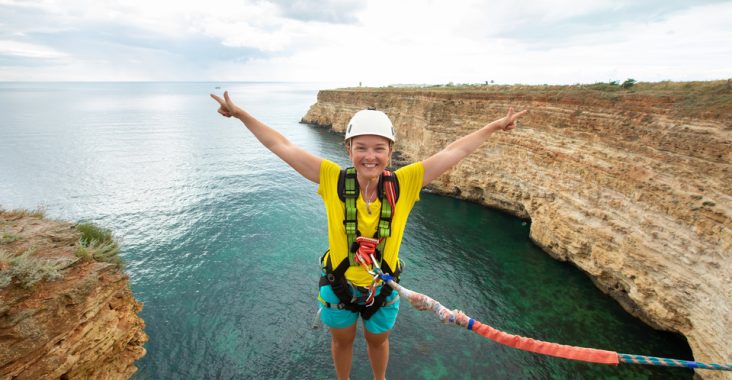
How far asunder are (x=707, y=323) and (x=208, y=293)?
65.2ft

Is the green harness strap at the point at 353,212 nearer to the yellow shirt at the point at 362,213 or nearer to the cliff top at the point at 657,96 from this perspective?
the yellow shirt at the point at 362,213

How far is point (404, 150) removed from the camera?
38.2 meters

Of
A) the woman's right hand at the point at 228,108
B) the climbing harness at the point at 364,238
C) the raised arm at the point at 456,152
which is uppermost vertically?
the woman's right hand at the point at 228,108

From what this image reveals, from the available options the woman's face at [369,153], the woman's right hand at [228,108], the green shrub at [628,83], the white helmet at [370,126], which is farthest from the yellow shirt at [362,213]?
the green shrub at [628,83]

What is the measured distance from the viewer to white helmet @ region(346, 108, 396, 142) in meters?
3.03

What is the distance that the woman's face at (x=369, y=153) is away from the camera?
302 cm

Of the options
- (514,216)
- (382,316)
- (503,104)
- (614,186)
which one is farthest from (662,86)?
(382,316)

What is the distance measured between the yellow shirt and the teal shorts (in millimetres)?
442

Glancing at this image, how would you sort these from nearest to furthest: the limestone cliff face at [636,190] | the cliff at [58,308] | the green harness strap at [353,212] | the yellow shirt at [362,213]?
the green harness strap at [353,212] → the yellow shirt at [362,213] → the cliff at [58,308] → the limestone cliff face at [636,190]

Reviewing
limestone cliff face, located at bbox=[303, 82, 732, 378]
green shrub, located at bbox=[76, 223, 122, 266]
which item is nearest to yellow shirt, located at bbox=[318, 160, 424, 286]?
green shrub, located at bbox=[76, 223, 122, 266]

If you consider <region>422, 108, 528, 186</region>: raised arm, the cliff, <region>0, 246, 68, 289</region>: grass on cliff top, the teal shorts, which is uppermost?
Result: <region>422, 108, 528, 186</region>: raised arm

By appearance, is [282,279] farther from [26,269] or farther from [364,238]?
[364,238]

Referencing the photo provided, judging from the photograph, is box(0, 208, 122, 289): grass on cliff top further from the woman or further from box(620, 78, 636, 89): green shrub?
box(620, 78, 636, 89): green shrub

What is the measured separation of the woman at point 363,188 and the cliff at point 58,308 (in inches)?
233
